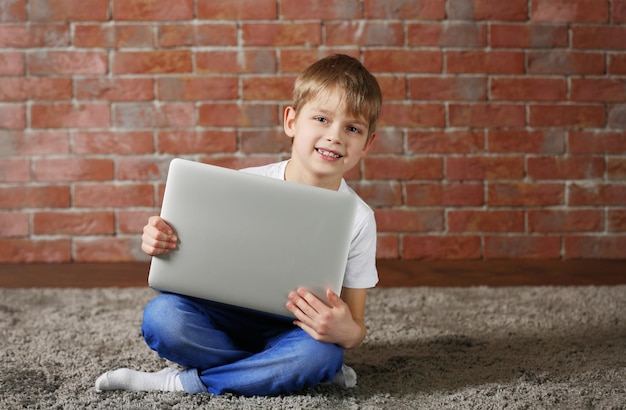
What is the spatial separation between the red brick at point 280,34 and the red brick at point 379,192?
1.59ft

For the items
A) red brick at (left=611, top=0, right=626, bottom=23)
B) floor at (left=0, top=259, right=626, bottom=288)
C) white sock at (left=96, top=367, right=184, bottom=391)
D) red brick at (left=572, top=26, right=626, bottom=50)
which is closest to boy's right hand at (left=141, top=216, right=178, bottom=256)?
white sock at (left=96, top=367, right=184, bottom=391)

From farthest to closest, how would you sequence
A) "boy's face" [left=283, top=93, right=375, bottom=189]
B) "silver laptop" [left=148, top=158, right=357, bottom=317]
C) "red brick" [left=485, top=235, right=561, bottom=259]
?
"red brick" [left=485, top=235, right=561, bottom=259] < "boy's face" [left=283, top=93, right=375, bottom=189] < "silver laptop" [left=148, top=158, right=357, bottom=317]

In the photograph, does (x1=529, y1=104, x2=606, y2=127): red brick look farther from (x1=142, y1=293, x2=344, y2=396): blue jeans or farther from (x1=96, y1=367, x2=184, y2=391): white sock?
(x1=96, y1=367, x2=184, y2=391): white sock

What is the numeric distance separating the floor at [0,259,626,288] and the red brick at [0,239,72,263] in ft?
0.10

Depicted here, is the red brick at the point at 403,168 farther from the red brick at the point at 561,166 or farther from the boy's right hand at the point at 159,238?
the boy's right hand at the point at 159,238

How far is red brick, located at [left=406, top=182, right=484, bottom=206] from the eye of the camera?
2.15m

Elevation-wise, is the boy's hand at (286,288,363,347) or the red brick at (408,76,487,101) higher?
the red brick at (408,76,487,101)

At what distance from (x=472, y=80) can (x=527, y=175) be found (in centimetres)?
36

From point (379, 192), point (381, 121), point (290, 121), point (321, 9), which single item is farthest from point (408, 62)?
point (290, 121)

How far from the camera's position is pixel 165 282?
3.54 feet

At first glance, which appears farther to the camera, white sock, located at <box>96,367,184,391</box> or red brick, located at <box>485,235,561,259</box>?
red brick, located at <box>485,235,561,259</box>

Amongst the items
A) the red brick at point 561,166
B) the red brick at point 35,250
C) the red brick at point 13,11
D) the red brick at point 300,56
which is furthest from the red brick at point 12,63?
the red brick at point 561,166

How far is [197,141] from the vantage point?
213 cm

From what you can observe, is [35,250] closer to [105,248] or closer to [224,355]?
[105,248]
